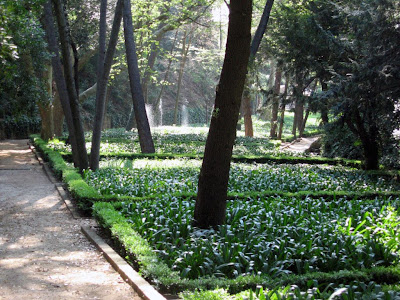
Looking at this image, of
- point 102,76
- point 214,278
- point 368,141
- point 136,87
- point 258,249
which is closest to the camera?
point 214,278

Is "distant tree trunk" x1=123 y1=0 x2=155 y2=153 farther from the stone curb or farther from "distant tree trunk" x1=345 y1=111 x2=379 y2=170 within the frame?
the stone curb

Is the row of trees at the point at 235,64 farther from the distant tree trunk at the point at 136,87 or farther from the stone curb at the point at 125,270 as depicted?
the stone curb at the point at 125,270

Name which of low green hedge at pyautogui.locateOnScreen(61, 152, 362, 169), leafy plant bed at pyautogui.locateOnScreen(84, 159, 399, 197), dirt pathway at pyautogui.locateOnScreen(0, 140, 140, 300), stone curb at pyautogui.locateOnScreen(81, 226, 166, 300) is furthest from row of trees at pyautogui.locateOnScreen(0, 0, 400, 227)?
dirt pathway at pyautogui.locateOnScreen(0, 140, 140, 300)

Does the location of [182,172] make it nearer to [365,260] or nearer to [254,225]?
[254,225]

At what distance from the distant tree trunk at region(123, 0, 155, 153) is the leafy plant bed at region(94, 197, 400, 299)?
9098 millimetres

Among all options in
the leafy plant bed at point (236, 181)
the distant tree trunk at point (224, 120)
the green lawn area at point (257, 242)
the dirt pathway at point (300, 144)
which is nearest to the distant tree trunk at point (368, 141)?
the leafy plant bed at point (236, 181)

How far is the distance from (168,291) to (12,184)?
817 cm

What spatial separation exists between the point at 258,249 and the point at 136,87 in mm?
11498

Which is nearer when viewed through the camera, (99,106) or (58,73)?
(99,106)

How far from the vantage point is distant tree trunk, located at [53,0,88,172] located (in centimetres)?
1047

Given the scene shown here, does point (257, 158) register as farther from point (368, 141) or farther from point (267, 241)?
point (267, 241)

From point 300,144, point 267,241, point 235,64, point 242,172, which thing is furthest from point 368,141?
point 300,144

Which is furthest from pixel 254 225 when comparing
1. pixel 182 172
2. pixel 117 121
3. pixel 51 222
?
pixel 117 121

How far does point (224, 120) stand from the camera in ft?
19.8
